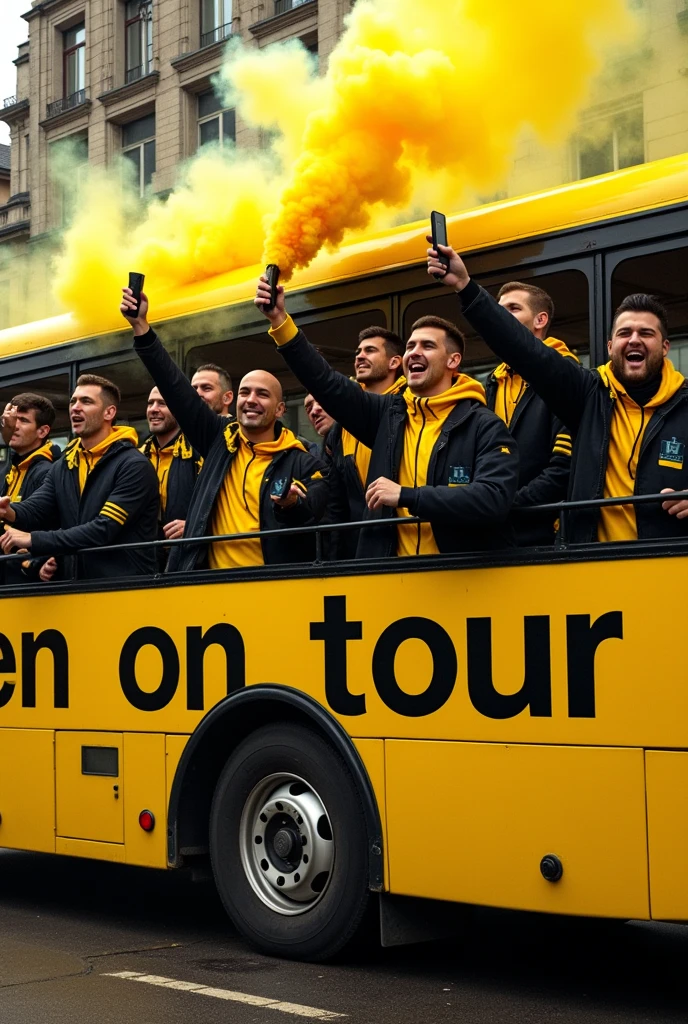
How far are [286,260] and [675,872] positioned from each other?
4003mm

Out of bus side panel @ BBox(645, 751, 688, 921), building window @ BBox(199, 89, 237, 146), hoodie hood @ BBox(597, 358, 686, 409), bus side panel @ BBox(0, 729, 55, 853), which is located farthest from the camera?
building window @ BBox(199, 89, 237, 146)

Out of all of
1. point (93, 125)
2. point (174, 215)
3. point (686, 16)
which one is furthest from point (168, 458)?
point (93, 125)

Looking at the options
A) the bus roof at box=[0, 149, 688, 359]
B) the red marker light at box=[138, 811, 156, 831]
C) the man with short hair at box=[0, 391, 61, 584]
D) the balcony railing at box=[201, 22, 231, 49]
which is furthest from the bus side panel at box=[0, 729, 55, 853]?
the balcony railing at box=[201, 22, 231, 49]

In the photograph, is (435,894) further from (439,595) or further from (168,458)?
(168,458)

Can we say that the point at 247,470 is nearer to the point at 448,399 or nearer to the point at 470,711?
the point at 448,399

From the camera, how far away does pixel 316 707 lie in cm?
645

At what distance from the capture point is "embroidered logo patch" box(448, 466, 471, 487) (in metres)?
6.18

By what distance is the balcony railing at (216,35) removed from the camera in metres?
31.9

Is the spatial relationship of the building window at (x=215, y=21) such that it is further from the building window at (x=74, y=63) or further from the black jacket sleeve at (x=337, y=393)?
the black jacket sleeve at (x=337, y=393)

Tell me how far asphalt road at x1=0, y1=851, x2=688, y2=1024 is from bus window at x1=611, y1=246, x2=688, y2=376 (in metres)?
2.67

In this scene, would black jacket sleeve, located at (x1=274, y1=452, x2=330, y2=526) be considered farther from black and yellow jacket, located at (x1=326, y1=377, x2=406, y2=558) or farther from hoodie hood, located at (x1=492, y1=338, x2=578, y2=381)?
hoodie hood, located at (x1=492, y1=338, x2=578, y2=381)

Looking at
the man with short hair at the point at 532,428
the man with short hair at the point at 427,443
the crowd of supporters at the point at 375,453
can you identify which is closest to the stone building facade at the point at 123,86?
the crowd of supporters at the point at 375,453

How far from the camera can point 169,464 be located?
27.5ft

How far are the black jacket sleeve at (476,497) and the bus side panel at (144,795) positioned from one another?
2048mm
